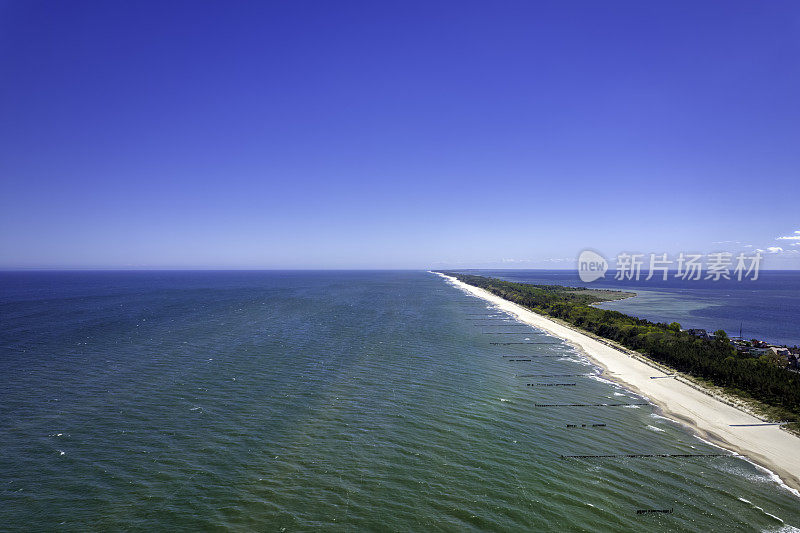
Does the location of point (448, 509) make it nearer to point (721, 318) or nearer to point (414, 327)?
point (414, 327)

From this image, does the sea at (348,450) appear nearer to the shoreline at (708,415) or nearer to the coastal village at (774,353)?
the shoreline at (708,415)

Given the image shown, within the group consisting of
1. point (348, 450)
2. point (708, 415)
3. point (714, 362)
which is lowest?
point (708, 415)

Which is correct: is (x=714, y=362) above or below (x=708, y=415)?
above

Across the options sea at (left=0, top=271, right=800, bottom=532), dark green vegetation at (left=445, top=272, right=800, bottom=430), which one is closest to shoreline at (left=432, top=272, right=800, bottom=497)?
sea at (left=0, top=271, right=800, bottom=532)

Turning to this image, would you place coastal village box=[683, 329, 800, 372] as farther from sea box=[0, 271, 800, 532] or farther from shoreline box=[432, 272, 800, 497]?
sea box=[0, 271, 800, 532]

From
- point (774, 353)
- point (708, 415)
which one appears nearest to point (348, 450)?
point (708, 415)

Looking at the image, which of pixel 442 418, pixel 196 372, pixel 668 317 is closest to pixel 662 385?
pixel 442 418

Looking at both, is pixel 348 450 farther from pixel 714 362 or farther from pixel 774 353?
pixel 774 353
